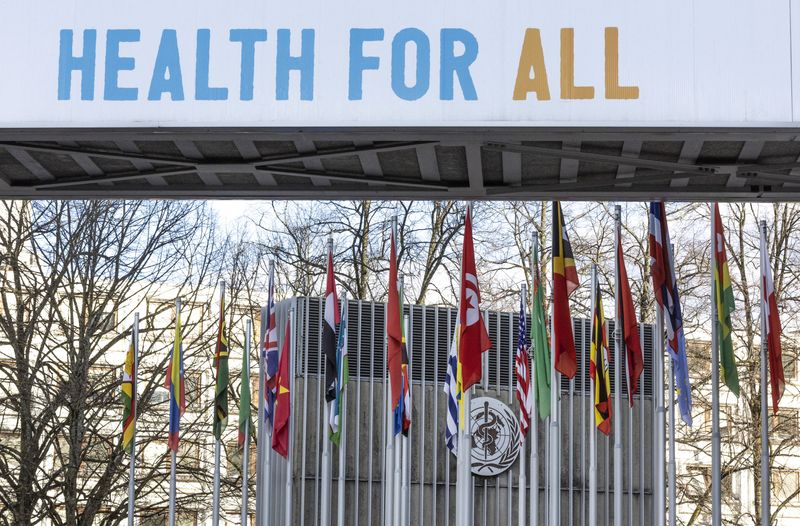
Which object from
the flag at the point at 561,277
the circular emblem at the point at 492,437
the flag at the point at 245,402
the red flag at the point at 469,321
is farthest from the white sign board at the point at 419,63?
the circular emblem at the point at 492,437

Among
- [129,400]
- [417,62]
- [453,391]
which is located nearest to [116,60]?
[417,62]

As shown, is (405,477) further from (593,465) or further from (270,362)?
(593,465)

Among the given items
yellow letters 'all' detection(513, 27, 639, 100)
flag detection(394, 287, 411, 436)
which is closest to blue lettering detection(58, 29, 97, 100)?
yellow letters 'all' detection(513, 27, 639, 100)

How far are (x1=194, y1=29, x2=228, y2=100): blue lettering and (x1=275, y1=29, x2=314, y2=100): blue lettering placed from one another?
37 centimetres

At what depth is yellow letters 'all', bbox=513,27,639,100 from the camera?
8305mm

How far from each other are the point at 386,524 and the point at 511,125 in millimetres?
18117

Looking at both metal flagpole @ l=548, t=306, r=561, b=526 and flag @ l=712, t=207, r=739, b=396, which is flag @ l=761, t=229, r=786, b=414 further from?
metal flagpole @ l=548, t=306, r=561, b=526

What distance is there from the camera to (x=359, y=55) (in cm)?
839

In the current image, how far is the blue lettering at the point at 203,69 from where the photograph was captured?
27.7 ft

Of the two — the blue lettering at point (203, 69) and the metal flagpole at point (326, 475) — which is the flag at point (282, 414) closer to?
the metal flagpole at point (326, 475)

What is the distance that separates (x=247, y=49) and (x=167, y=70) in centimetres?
55

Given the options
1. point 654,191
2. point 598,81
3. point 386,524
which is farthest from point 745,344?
point 598,81

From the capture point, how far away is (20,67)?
859cm

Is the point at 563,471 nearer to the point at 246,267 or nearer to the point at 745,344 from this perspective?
the point at 745,344
